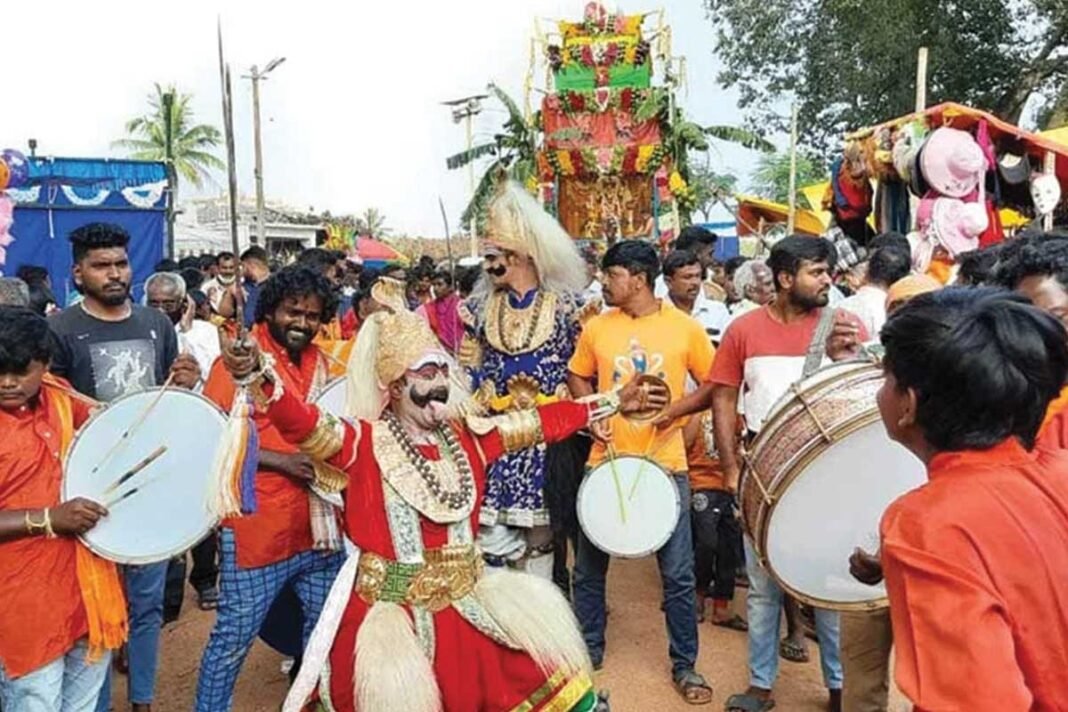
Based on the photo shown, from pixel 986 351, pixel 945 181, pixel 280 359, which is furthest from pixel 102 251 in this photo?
pixel 945 181

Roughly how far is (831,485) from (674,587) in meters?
1.59

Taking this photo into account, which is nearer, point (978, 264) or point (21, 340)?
point (21, 340)

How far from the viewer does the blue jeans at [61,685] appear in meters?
2.91

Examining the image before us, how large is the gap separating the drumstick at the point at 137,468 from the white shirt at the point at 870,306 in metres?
3.09

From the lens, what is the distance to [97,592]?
301 cm

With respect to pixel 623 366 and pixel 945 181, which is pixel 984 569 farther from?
pixel 945 181

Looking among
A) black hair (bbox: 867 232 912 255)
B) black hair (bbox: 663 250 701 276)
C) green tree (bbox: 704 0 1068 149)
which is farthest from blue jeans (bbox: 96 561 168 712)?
green tree (bbox: 704 0 1068 149)

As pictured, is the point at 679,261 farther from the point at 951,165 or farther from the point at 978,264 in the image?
the point at 951,165

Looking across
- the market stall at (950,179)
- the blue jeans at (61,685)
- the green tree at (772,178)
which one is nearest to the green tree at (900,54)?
the market stall at (950,179)

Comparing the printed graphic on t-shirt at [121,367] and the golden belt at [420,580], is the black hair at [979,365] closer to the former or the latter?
the golden belt at [420,580]

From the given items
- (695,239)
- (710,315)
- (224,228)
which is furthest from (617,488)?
(224,228)

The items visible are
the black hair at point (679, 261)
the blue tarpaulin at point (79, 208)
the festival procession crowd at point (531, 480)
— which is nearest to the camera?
the festival procession crowd at point (531, 480)

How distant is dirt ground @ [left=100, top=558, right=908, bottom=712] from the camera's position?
4.25 metres

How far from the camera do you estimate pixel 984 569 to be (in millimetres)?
1388
